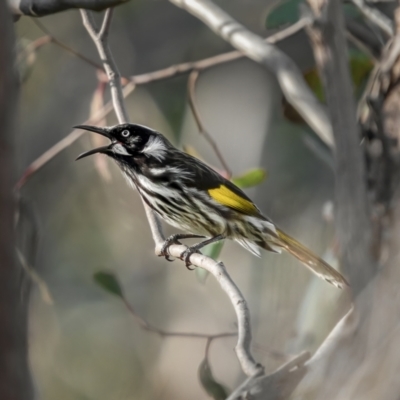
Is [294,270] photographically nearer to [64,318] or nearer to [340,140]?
[340,140]

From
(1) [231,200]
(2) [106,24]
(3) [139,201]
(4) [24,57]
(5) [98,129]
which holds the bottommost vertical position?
(1) [231,200]

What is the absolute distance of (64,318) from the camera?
6598mm

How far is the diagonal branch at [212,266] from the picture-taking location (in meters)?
1.78

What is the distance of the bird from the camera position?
2.92 m

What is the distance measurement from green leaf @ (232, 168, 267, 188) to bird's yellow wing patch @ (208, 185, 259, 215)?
0.14 m

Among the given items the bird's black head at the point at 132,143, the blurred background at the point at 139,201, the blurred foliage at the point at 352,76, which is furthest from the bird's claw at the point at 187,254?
the blurred background at the point at 139,201

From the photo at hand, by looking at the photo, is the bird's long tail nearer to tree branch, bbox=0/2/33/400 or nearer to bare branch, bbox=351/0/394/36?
bare branch, bbox=351/0/394/36

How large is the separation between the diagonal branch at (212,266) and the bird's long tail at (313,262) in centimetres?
40

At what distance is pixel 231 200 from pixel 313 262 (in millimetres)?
419

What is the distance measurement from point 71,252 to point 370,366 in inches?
231

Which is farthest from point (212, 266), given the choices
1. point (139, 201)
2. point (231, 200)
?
point (139, 201)

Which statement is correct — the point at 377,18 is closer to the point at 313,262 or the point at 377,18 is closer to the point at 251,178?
the point at 251,178

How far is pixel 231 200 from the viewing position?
9.82ft

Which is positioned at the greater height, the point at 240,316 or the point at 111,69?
the point at 111,69
